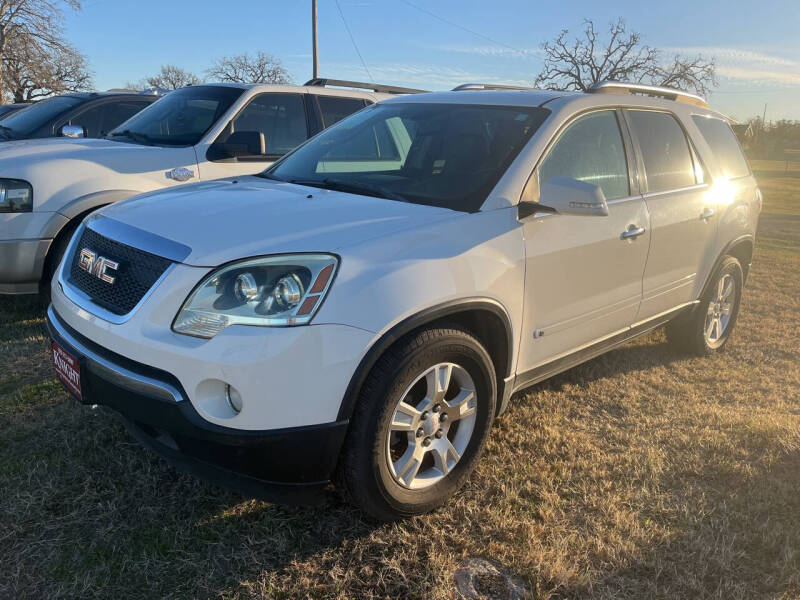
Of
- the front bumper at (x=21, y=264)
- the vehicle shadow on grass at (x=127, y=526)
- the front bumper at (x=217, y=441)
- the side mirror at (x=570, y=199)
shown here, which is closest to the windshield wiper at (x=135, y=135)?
the front bumper at (x=21, y=264)

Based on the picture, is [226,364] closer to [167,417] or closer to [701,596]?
[167,417]

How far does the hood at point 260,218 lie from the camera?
2.34 metres

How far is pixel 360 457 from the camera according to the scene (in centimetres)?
236

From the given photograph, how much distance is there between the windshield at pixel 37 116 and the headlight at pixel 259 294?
577cm

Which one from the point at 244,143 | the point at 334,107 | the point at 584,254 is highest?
the point at 334,107

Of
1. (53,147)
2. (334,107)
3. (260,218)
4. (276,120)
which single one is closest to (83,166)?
(53,147)

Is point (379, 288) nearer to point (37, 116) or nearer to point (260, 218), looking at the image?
point (260, 218)

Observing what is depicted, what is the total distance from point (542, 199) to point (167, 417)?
1871mm

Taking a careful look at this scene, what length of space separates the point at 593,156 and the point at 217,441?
2.51 meters

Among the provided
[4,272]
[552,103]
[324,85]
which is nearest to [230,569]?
[552,103]

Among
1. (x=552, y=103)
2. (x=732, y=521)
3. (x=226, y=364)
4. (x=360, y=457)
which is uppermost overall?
(x=552, y=103)

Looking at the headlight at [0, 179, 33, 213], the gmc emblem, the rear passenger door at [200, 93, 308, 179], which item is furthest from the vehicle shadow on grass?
the rear passenger door at [200, 93, 308, 179]

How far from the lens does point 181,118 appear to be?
223 inches

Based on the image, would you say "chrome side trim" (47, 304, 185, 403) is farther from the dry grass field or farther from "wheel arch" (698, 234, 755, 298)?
"wheel arch" (698, 234, 755, 298)
